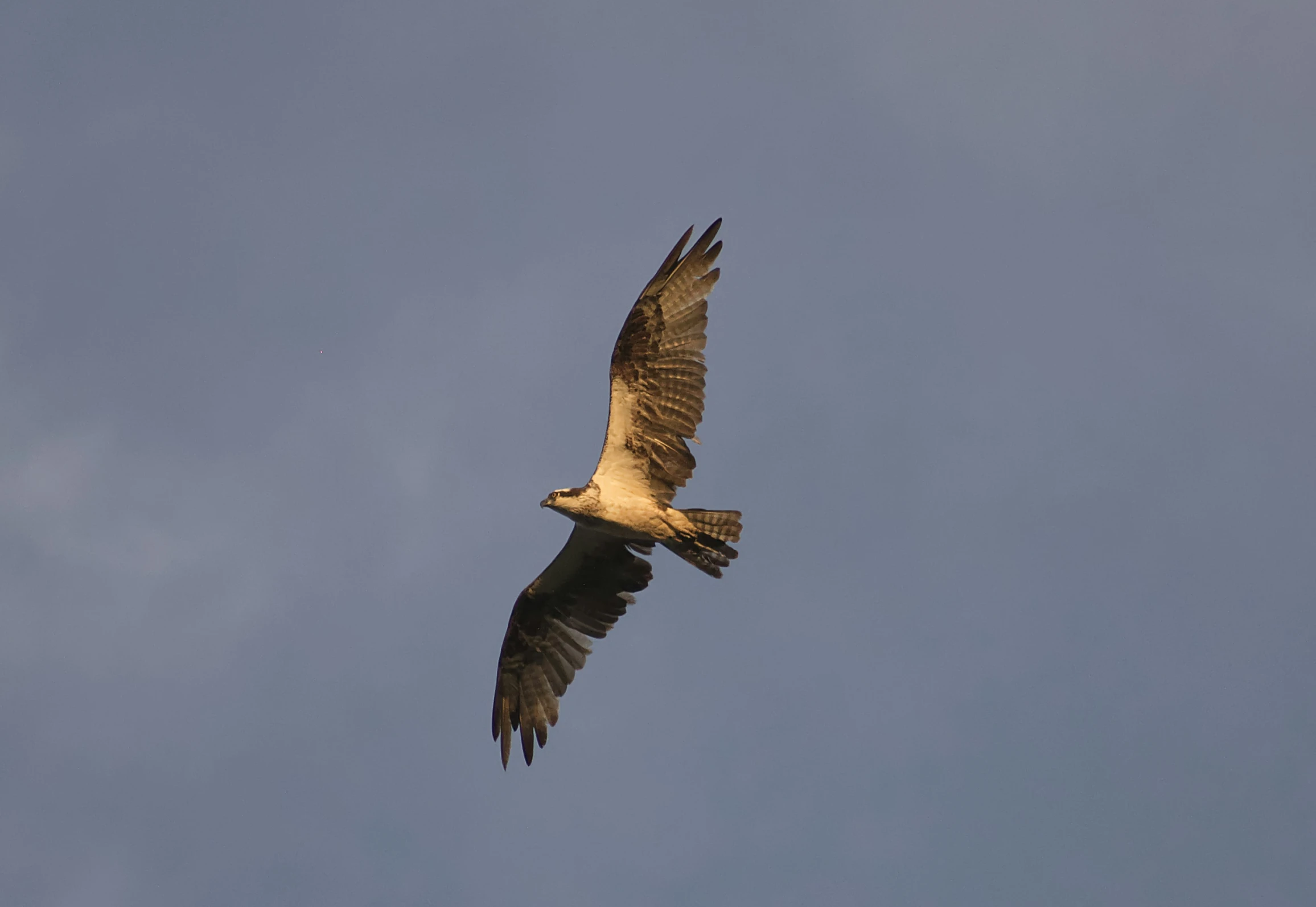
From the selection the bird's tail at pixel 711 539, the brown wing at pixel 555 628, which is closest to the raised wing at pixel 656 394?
the bird's tail at pixel 711 539

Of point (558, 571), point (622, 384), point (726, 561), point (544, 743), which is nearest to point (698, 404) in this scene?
point (622, 384)

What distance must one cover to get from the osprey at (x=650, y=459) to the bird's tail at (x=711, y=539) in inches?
0.4

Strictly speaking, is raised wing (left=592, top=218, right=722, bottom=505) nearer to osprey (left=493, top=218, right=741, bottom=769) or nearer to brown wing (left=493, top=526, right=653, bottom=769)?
osprey (left=493, top=218, right=741, bottom=769)

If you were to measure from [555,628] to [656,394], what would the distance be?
12.9 feet

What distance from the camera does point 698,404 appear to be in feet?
54.0

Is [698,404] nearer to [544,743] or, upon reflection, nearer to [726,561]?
[726,561]

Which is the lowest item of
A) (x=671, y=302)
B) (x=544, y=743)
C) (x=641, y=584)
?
(x=544, y=743)

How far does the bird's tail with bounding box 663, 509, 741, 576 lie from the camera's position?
16078 mm

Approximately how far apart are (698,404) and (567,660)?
14.2 ft

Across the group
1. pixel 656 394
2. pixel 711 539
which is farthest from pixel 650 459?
pixel 711 539

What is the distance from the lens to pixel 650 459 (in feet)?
54.2

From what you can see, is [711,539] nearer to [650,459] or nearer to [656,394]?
[650,459]

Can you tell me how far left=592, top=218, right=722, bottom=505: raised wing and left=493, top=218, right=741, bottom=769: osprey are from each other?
1cm

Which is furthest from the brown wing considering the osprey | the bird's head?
the bird's head
